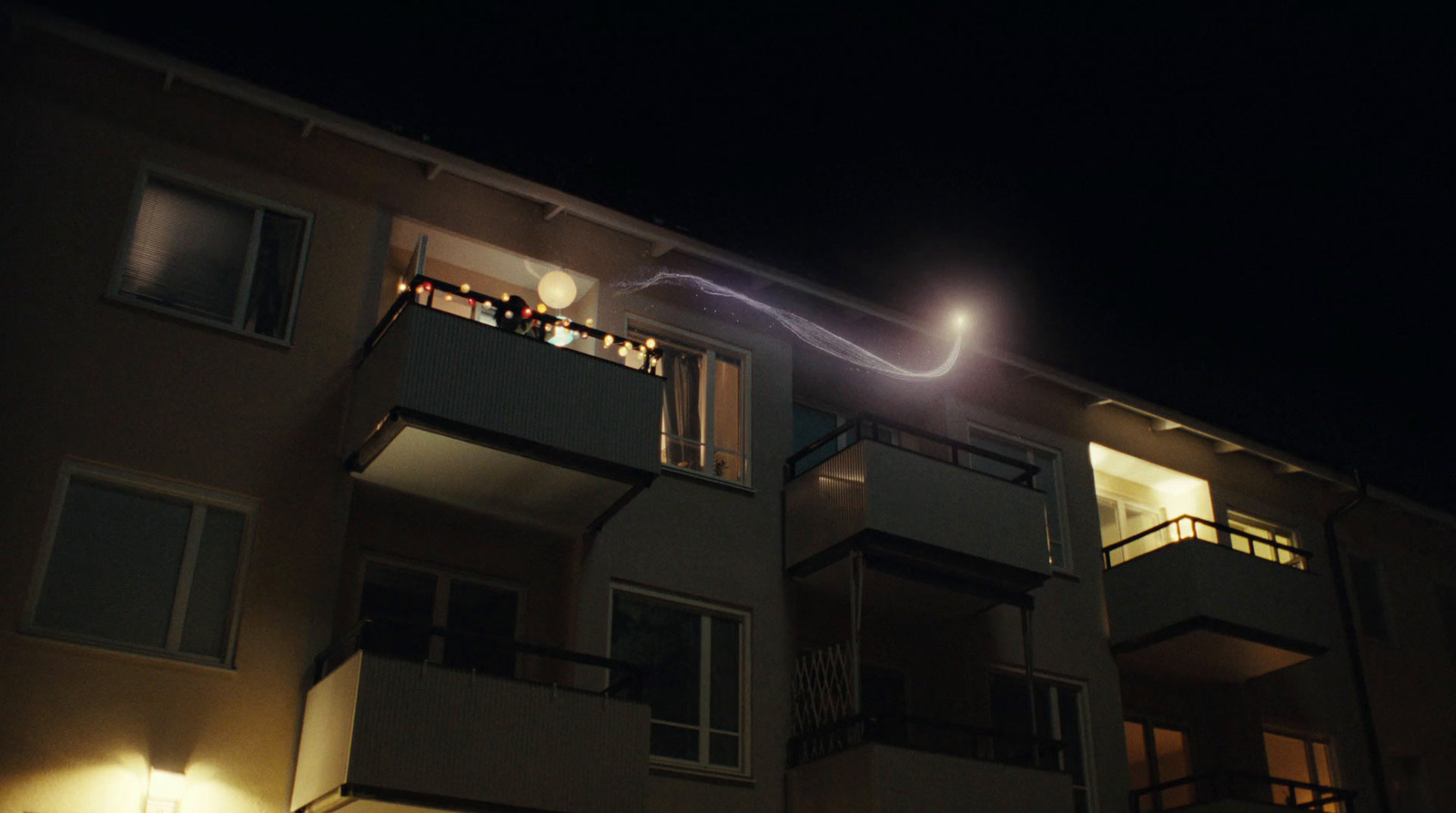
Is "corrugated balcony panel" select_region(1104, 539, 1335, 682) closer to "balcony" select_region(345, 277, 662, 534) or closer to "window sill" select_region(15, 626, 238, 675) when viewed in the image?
"balcony" select_region(345, 277, 662, 534)

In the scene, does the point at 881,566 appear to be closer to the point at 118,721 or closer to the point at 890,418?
the point at 890,418

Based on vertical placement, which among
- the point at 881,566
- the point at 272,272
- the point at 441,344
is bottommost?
the point at 881,566

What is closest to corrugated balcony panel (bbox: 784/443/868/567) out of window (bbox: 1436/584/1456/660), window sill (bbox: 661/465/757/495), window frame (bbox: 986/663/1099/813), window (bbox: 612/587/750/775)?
window sill (bbox: 661/465/757/495)

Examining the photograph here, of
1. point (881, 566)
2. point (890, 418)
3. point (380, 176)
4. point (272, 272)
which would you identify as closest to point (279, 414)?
point (272, 272)

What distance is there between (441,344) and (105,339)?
320 cm

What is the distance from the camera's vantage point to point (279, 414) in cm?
1380

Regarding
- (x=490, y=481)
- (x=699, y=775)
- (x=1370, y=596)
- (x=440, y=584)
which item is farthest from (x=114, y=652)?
(x=1370, y=596)

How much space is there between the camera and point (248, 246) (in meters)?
14.5

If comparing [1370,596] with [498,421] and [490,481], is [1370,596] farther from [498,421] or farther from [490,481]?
[498,421]

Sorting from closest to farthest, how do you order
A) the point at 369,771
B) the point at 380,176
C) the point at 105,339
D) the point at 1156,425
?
the point at 369,771 < the point at 105,339 < the point at 380,176 < the point at 1156,425

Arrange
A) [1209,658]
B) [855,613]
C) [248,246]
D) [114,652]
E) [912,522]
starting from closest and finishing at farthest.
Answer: [114,652]
[248,246]
[855,613]
[912,522]
[1209,658]

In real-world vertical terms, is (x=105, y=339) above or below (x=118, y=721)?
above

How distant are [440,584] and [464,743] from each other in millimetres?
2802

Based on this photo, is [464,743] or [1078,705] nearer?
[464,743]
